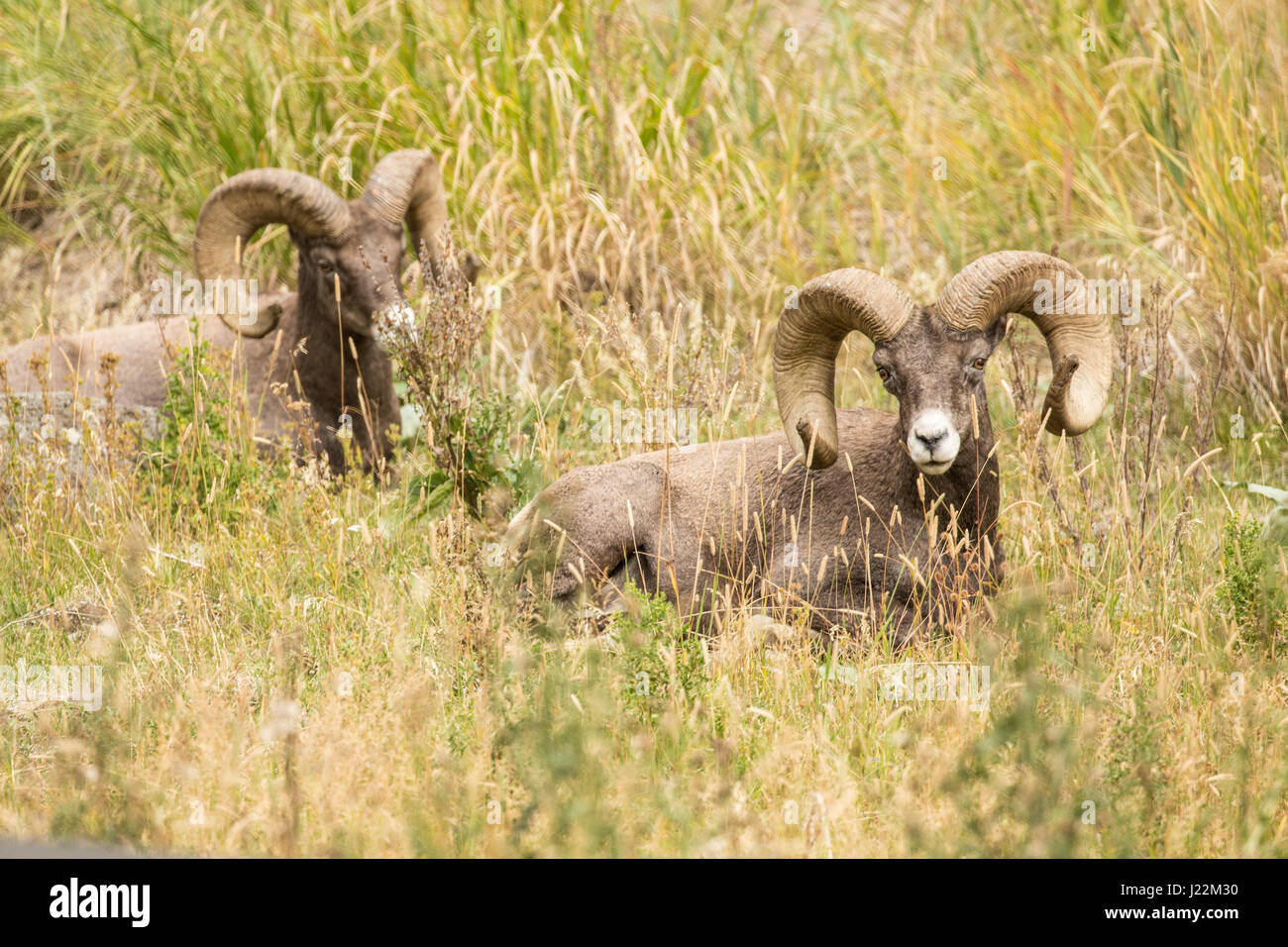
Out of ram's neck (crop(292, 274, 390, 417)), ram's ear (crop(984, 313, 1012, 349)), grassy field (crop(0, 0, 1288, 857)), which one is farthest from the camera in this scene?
ram's neck (crop(292, 274, 390, 417))

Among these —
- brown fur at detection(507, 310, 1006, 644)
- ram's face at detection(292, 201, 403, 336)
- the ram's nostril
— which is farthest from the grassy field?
ram's face at detection(292, 201, 403, 336)

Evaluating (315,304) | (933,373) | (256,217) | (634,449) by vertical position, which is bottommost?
(933,373)

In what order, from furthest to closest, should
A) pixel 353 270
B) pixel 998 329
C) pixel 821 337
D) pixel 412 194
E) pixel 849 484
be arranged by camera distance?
pixel 412 194, pixel 353 270, pixel 849 484, pixel 821 337, pixel 998 329

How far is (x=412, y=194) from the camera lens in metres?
8.34

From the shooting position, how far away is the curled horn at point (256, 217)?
25.5 feet

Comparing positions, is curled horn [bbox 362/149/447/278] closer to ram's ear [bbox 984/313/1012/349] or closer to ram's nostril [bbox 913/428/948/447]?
ram's ear [bbox 984/313/1012/349]

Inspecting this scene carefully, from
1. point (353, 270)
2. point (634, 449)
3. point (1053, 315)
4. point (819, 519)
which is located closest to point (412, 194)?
point (353, 270)

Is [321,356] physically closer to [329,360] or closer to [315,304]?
[329,360]

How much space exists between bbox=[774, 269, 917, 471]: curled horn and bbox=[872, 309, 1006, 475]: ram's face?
73 mm

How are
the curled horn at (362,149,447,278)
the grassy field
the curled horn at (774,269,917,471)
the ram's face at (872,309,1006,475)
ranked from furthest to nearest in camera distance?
1. the curled horn at (362,149,447,278)
2. the curled horn at (774,269,917,471)
3. the ram's face at (872,309,1006,475)
4. the grassy field

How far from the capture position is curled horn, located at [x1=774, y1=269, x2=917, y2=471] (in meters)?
5.38

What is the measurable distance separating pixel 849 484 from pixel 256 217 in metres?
3.89

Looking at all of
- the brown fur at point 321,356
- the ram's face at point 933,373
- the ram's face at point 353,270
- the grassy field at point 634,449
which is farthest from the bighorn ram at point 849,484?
the ram's face at point 353,270
